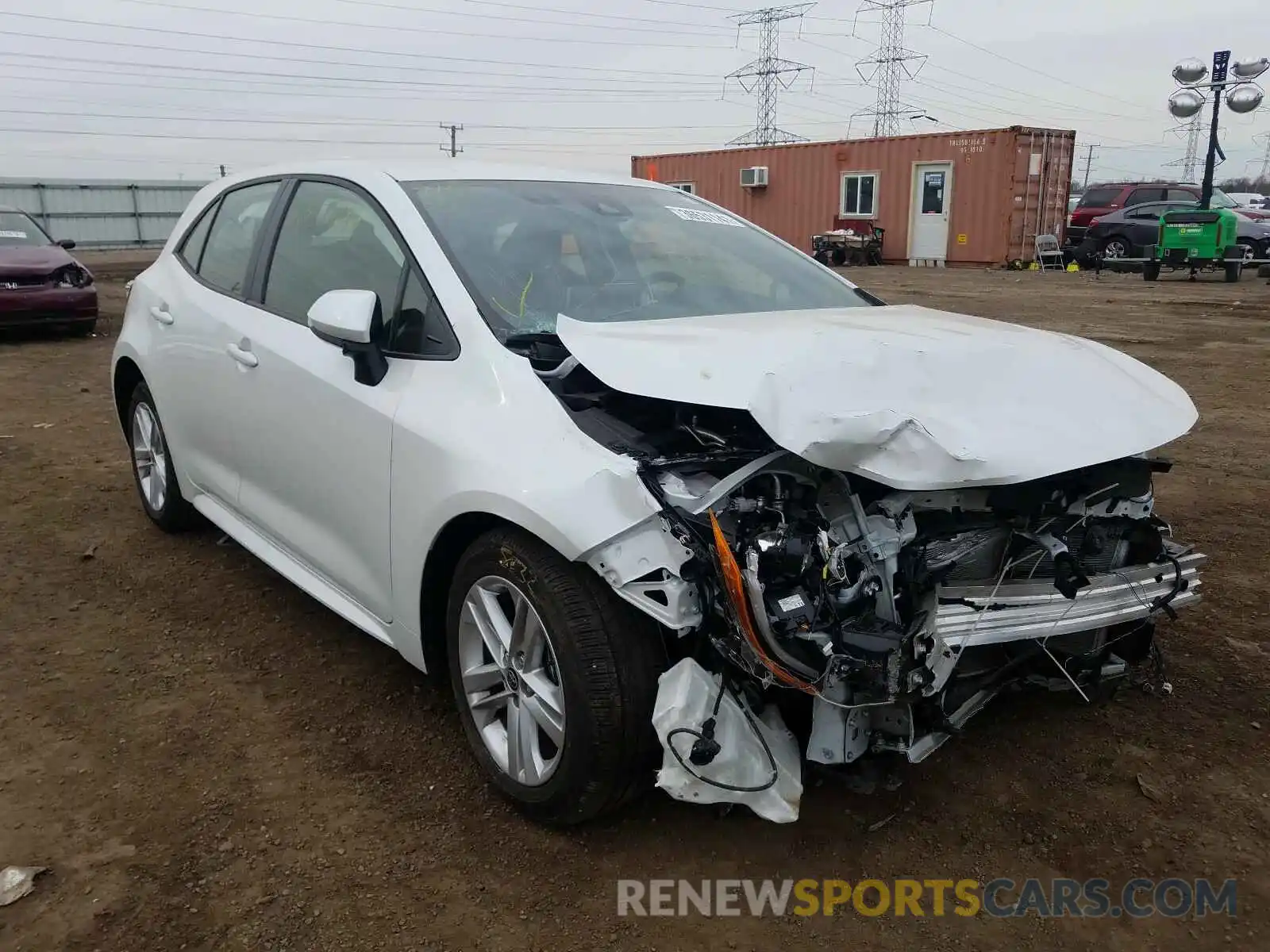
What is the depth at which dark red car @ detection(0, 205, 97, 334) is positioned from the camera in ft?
35.0

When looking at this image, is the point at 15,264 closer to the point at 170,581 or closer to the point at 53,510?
the point at 53,510

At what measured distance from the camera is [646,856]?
8.03 ft

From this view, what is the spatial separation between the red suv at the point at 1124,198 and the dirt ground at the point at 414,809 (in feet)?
69.3

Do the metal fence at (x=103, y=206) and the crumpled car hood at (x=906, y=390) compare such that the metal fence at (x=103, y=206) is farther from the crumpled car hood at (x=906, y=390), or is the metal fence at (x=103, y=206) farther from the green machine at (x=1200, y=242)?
the crumpled car hood at (x=906, y=390)

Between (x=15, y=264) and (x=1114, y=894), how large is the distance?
11.9 metres

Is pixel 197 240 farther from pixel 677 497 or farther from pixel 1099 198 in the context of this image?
pixel 1099 198

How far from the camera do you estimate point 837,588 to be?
217cm

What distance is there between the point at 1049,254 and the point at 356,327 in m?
22.4

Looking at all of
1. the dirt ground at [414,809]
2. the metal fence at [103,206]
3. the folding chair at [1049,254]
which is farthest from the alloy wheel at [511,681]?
the metal fence at [103,206]

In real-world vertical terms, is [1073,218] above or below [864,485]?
above

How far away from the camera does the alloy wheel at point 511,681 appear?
2434 millimetres

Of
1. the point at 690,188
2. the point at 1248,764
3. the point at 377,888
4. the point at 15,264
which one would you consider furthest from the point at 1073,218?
the point at 377,888

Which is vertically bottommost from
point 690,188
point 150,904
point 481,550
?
point 150,904

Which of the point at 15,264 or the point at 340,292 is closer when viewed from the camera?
the point at 340,292
